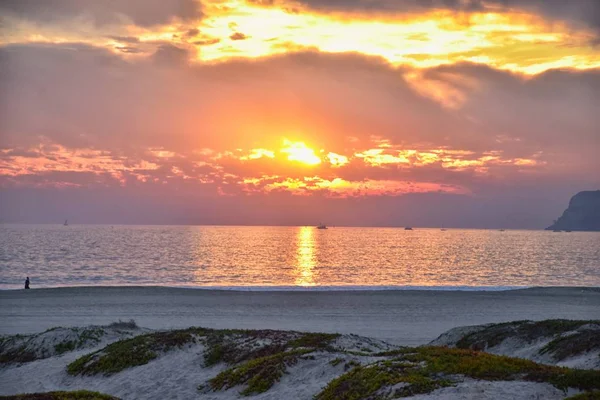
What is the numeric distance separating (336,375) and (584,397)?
8.35 meters

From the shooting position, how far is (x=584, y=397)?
44.9 ft

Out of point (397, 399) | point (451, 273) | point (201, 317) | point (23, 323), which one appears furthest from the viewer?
point (451, 273)

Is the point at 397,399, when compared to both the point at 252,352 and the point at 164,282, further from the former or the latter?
the point at 164,282

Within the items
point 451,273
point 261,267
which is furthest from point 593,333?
point 261,267

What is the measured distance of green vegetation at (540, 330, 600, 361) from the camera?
23.9 m

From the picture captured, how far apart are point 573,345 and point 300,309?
31057 millimetres

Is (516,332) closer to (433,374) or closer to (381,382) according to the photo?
(433,374)

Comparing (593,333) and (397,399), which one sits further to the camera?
(593,333)

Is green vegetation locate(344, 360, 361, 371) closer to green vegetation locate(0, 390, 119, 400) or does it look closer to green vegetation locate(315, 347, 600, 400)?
green vegetation locate(315, 347, 600, 400)

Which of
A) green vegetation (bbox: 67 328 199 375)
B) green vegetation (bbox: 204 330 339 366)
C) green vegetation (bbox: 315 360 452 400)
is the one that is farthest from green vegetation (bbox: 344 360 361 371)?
green vegetation (bbox: 67 328 199 375)

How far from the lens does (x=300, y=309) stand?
53.4 m

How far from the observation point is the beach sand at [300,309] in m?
44.2

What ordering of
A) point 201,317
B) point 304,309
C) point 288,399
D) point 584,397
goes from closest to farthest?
point 584,397, point 288,399, point 201,317, point 304,309

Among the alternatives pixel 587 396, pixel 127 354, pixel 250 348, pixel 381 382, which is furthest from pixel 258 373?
pixel 587 396
